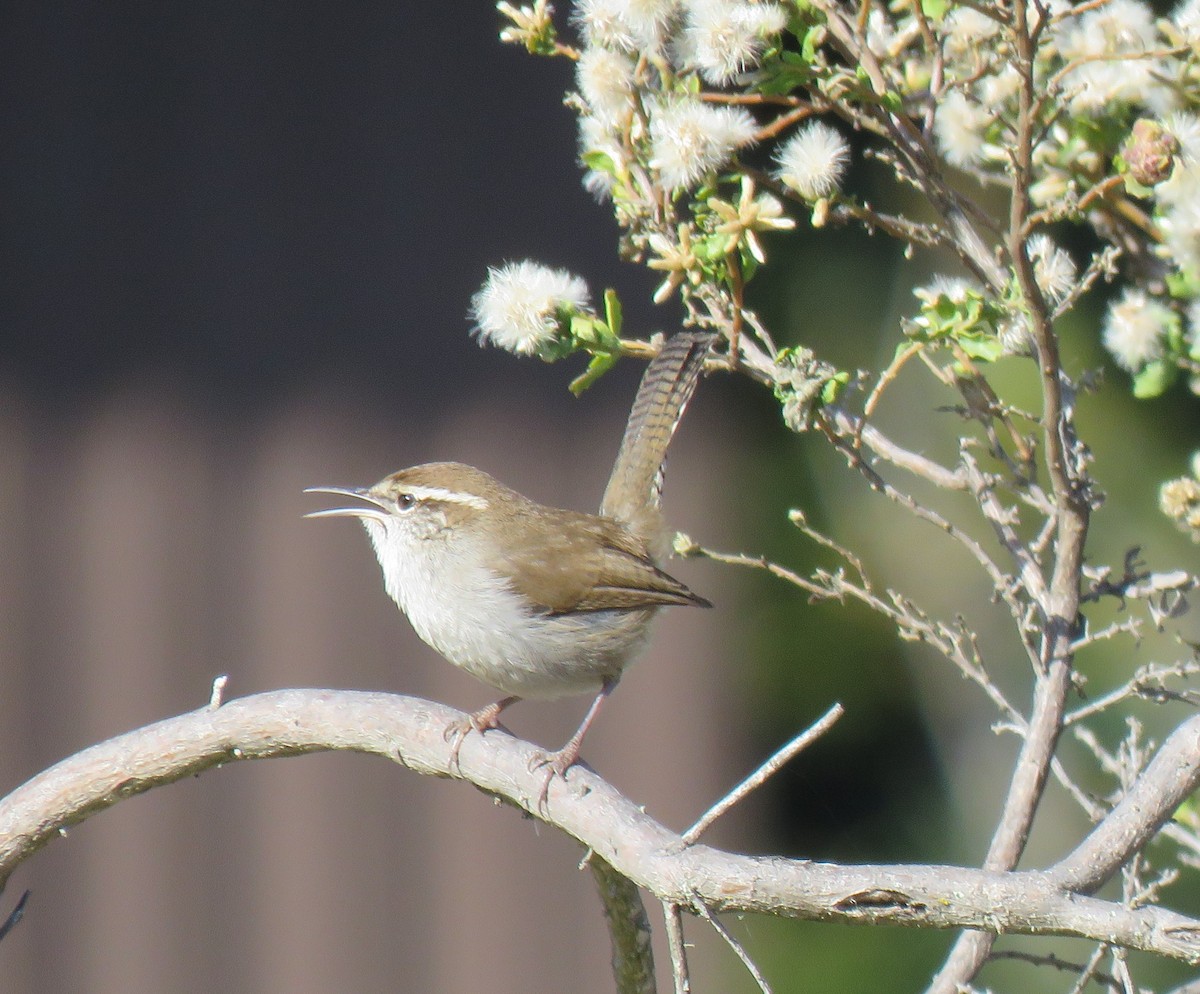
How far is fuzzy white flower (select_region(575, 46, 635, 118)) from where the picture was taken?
2115mm

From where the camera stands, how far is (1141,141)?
197 cm

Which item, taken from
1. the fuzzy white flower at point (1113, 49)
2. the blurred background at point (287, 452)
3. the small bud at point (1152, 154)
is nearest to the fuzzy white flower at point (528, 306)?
the small bud at point (1152, 154)

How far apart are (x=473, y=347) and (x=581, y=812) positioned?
298cm

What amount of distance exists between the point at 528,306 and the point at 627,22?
0.46m

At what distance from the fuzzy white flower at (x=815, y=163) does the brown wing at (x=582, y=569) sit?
108 centimetres

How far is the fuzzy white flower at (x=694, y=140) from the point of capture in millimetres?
2020

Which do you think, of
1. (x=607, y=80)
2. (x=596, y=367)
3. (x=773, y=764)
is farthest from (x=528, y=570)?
(x=773, y=764)

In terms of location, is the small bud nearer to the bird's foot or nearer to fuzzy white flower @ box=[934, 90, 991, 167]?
fuzzy white flower @ box=[934, 90, 991, 167]

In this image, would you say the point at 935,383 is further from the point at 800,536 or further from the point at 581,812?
the point at 581,812

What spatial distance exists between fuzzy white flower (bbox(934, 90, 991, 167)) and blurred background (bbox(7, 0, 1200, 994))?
7.12ft

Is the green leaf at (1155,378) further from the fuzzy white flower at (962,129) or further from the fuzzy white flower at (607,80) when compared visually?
the fuzzy white flower at (607,80)

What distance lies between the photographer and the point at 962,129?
2451mm

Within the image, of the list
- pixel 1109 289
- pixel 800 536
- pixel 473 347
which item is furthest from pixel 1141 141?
pixel 800 536

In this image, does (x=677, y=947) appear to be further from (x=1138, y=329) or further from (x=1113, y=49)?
(x=1113, y=49)
